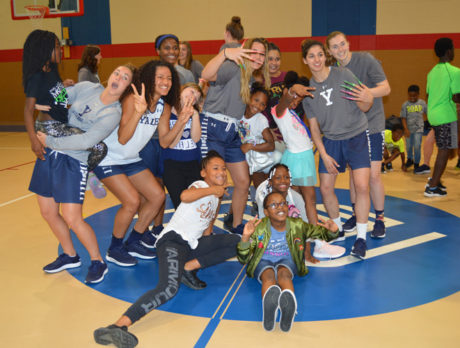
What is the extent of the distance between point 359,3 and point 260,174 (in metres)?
8.97

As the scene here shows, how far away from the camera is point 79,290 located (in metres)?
3.86

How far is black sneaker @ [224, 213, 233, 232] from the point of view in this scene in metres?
5.28

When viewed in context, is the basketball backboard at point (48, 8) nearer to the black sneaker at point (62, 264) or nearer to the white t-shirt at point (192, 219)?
the black sneaker at point (62, 264)

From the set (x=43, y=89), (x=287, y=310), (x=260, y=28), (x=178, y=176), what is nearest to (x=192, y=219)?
(x=178, y=176)

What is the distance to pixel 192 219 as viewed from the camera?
154 inches

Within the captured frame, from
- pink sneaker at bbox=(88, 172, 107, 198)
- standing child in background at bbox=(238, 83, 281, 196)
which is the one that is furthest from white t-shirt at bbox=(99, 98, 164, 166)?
pink sneaker at bbox=(88, 172, 107, 198)

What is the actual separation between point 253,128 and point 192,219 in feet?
5.08

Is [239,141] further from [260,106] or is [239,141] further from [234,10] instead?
[234,10]

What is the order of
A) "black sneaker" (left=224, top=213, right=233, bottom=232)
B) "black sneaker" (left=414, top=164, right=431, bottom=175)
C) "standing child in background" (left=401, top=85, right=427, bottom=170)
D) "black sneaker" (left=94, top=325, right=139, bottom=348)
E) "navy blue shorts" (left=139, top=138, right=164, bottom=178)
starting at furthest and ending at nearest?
"standing child in background" (left=401, top=85, right=427, bottom=170)
"black sneaker" (left=414, top=164, right=431, bottom=175)
"black sneaker" (left=224, top=213, right=233, bottom=232)
"navy blue shorts" (left=139, top=138, right=164, bottom=178)
"black sneaker" (left=94, top=325, right=139, bottom=348)

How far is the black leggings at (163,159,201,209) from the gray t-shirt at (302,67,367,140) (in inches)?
49.2

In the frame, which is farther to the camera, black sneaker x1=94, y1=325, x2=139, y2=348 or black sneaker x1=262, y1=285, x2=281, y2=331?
black sneaker x1=262, y1=285, x2=281, y2=331

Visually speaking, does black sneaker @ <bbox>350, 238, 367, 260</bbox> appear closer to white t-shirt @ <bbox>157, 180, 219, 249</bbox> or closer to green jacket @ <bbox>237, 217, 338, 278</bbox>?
green jacket @ <bbox>237, 217, 338, 278</bbox>

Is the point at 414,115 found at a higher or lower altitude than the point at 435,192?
higher

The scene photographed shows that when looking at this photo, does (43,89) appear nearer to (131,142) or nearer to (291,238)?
(131,142)
